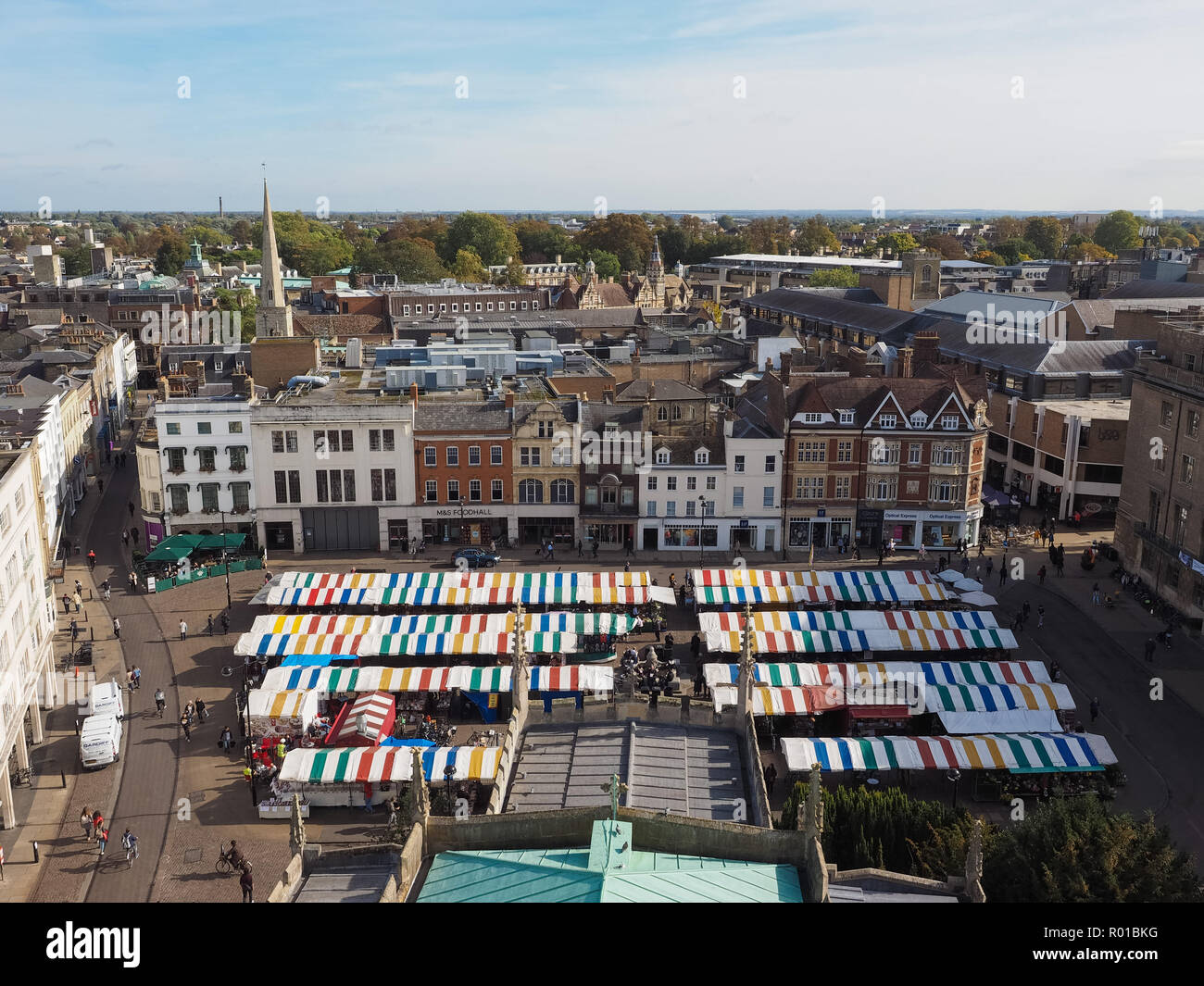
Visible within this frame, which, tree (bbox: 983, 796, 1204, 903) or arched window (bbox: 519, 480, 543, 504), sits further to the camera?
arched window (bbox: 519, 480, 543, 504)

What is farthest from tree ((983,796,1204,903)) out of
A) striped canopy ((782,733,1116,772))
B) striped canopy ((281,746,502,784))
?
striped canopy ((281,746,502,784))

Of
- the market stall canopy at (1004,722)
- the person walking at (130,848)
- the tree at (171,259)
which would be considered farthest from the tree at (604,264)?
the person walking at (130,848)

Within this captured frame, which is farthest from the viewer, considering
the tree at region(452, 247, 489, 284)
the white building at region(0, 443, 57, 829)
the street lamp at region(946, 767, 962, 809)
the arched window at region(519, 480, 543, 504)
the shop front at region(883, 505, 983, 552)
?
the tree at region(452, 247, 489, 284)

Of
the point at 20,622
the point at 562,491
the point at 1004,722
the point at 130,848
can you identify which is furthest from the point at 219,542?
the point at 1004,722

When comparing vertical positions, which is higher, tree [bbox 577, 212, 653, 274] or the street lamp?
tree [bbox 577, 212, 653, 274]

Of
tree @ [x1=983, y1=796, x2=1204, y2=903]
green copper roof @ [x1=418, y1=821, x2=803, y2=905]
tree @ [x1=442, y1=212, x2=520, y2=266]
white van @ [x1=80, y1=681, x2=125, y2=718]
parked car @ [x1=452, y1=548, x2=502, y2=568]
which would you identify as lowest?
white van @ [x1=80, y1=681, x2=125, y2=718]

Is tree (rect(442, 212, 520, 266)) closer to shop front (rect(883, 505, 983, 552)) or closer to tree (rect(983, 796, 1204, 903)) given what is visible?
shop front (rect(883, 505, 983, 552))

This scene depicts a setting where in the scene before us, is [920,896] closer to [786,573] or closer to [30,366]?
[786,573]

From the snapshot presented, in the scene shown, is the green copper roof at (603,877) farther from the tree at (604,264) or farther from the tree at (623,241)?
the tree at (623,241)
